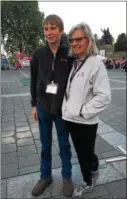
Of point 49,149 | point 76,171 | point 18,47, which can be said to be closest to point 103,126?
point 76,171

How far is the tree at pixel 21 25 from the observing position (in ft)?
166

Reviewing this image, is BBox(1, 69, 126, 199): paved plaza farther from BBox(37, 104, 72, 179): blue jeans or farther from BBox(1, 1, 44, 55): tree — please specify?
BBox(1, 1, 44, 55): tree

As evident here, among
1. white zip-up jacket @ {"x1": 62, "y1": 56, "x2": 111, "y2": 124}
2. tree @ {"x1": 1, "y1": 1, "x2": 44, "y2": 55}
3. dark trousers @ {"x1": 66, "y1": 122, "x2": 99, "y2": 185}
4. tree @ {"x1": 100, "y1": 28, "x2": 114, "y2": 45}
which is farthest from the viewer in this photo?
tree @ {"x1": 100, "y1": 28, "x2": 114, "y2": 45}

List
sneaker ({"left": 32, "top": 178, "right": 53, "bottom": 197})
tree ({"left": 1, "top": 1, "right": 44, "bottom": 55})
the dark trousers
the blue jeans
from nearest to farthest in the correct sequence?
the dark trousers < the blue jeans < sneaker ({"left": 32, "top": 178, "right": 53, "bottom": 197}) < tree ({"left": 1, "top": 1, "right": 44, "bottom": 55})

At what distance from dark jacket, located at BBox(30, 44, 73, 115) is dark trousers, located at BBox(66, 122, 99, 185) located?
26 cm

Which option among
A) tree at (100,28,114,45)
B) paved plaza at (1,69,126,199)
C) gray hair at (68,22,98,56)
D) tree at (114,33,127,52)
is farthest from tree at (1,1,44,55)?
gray hair at (68,22,98,56)

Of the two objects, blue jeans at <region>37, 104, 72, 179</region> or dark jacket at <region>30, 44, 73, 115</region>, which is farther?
blue jeans at <region>37, 104, 72, 179</region>

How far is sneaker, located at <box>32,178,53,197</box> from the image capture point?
285 centimetres

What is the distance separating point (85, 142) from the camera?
254cm

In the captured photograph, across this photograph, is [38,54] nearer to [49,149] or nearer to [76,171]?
[49,149]

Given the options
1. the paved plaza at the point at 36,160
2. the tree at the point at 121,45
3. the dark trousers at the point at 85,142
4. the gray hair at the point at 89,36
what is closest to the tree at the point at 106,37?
the tree at the point at 121,45

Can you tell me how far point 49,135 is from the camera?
2.85 meters

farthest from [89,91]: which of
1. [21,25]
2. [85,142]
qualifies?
[21,25]

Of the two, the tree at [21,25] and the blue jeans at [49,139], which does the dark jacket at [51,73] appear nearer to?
the blue jeans at [49,139]
